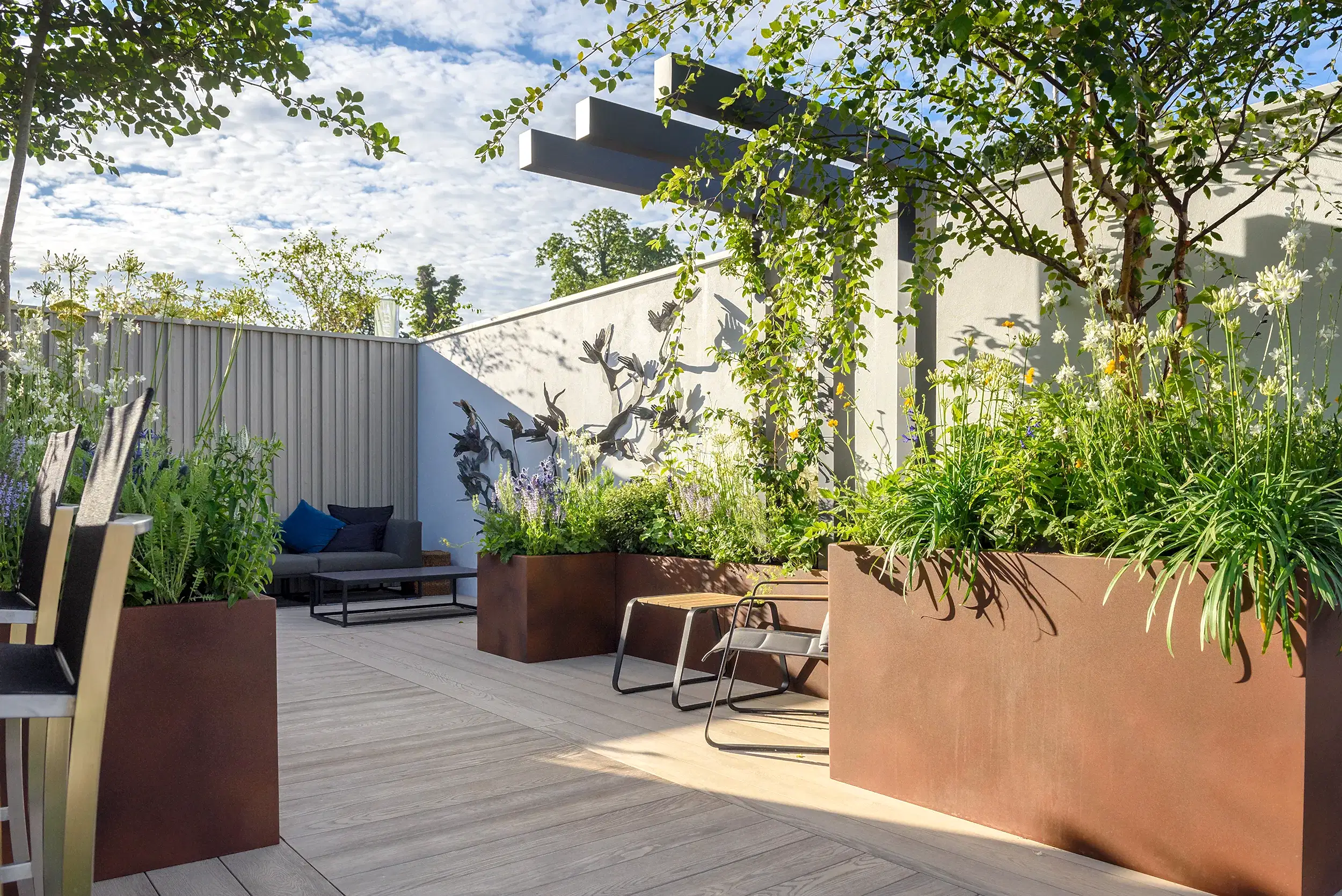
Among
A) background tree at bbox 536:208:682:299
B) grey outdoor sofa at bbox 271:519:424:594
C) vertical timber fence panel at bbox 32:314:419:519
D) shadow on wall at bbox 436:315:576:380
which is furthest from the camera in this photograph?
background tree at bbox 536:208:682:299

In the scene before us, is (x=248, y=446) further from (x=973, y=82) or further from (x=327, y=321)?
(x=327, y=321)

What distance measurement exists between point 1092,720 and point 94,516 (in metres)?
2.25

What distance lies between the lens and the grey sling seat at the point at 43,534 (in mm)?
1928

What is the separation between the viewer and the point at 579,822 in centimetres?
279

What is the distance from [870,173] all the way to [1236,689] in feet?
7.11

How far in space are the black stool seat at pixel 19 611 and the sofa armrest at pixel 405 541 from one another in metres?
6.54

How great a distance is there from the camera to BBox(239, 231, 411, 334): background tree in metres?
15.2

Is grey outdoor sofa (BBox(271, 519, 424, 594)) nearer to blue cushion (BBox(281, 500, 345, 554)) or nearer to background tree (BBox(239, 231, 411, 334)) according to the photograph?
blue cushion (BBox(281, 500, 345, 554))

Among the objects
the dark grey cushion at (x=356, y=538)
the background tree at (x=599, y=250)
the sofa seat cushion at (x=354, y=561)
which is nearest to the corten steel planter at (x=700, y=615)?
the sofa seat cushion at (x=354, y=561)

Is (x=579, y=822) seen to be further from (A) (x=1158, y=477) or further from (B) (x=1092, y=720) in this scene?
(A) (x=1158, y=477)

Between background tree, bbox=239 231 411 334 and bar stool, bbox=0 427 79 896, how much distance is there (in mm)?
13513

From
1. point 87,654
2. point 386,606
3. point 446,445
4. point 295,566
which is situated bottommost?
point 386,606

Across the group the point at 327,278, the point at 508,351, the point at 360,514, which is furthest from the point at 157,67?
the point at 327,278

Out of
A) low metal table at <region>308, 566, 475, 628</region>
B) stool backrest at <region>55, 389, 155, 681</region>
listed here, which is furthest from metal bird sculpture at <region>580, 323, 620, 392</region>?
stool backrest at <region>55, 389, 155, 681</region>
